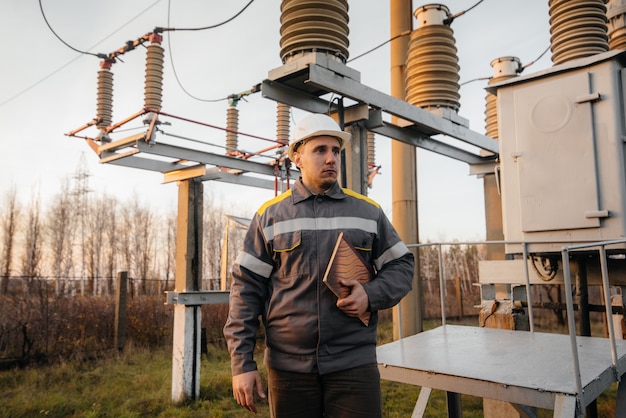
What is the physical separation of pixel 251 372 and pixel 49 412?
6.20 m

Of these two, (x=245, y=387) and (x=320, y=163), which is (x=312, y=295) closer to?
(x=245, y=387)

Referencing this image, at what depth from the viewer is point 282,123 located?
7410 mm

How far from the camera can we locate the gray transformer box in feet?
13.2

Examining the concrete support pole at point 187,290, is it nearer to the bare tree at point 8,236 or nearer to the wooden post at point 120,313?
the wooden post at point 120,313

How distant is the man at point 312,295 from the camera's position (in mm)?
2113

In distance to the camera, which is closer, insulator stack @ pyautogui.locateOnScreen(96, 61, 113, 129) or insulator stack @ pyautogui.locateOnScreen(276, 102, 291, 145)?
insulator stack @ pyautogui.locateOnScreen(96, 61, 113, 129)

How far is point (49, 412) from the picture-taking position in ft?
22.2

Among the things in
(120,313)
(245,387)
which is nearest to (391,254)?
(245,387)

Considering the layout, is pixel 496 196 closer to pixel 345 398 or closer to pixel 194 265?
pixel 194 265

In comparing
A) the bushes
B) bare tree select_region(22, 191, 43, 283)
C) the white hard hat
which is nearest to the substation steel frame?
the white hard hat

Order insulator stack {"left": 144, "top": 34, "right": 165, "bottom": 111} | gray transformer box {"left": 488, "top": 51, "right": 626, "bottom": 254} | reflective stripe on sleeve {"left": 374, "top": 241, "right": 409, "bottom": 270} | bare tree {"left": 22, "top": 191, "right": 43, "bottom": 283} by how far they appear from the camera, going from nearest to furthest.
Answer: reflective stripe on sleeve {"left": 374, "top": 241, "right": 409, "bottom": 270}
gray transformer box {"left": 488, "top": 51, "right": 626, "bottom": 254}
insulator stack {"left": 144, "top": 34, "right": 165, "bottom": 111}
bare tree {"left": 22, "top": 191, "right": 43, "bottom": 283}

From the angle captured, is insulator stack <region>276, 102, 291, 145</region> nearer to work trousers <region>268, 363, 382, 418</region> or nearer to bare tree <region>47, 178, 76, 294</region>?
work trousers <region>268, 363, 382, 418</region>

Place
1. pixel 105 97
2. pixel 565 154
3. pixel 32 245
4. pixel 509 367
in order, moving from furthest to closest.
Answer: pixel 32 245
pixel 105 97
pixel 565 154
pixel 509 367

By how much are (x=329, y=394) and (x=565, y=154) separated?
332 centimetres
